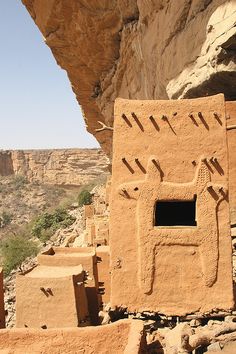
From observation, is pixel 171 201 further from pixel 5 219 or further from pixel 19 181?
pixel 19 181

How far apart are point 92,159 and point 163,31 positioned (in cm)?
4583

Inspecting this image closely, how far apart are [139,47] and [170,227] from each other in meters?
9.39

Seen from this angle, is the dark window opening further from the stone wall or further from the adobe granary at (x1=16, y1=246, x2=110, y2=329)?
the stone wall

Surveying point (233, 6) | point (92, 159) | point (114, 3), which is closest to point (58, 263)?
point (233, 6)

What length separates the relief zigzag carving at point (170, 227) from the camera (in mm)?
6418

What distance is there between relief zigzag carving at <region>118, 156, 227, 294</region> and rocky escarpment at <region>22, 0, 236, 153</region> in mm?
4089

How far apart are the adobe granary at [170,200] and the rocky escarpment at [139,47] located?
11.3 ft

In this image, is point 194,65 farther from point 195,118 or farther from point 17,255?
point 17,255

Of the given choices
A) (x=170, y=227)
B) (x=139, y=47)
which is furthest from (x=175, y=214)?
(x=139, y=47)

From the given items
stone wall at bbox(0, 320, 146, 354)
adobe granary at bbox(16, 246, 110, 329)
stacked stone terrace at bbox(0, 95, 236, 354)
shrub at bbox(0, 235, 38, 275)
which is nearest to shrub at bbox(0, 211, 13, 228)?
shrub at bbox(0, 235, 38, 275)

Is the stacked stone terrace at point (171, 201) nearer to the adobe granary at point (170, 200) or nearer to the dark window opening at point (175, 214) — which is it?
the adobe granary at point (170, 200)

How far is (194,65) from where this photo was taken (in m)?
10.7

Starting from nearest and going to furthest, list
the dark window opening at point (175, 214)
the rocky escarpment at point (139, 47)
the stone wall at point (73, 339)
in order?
the stone wall at point (73, 339) < the dark window opening at point (175, 214) < the rocky escarpment at point (139, 47)

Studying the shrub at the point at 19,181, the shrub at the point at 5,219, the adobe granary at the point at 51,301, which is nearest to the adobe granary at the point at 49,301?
the adobe granary at the point at 51,301
